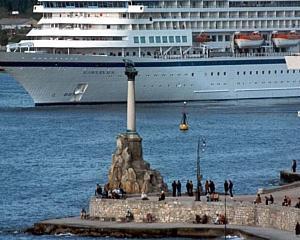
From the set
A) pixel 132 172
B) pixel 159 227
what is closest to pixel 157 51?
pixel 132 172

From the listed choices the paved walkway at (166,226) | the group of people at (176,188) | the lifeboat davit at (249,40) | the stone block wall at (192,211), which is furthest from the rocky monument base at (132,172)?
the lifeboat davit at (249,40)

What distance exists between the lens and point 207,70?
131625mm

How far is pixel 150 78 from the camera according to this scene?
422ft

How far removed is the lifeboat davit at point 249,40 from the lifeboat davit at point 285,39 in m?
1.28

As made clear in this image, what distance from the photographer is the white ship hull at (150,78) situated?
409 ft

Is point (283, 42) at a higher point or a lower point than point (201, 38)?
higher

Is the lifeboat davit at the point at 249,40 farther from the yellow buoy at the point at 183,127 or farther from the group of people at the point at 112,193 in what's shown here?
the group of people at the point at 112,193

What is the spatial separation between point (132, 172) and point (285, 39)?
71.1m

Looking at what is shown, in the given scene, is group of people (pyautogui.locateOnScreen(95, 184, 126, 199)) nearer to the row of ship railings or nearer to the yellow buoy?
the yellow buoy

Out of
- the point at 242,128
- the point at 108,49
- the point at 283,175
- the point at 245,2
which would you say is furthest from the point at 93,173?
the point at 245,2

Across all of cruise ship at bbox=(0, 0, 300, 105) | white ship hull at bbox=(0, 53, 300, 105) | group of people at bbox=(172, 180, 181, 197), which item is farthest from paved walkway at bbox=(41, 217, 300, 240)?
cruise ship at bbox=(0, 0, 300, 105)

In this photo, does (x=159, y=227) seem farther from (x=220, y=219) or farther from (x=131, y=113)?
(x=131, y=113)

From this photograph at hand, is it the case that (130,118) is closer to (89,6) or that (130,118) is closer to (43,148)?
(43,148)

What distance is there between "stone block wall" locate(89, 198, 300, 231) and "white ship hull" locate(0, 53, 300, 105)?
59829 mm
